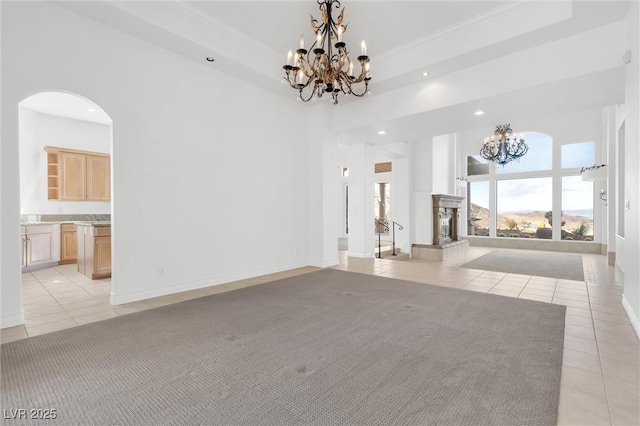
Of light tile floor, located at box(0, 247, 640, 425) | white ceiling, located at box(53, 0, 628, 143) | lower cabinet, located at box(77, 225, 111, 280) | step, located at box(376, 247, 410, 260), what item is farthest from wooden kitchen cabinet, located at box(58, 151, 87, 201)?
step, located at box(376, 247, 410, 260)

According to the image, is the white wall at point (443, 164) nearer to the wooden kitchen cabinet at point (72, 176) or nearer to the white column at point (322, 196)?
the white column at point (322, 196)

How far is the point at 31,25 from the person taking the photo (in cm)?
332

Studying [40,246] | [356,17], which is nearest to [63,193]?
[40,246]

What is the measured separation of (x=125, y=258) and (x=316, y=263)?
354 centimetres

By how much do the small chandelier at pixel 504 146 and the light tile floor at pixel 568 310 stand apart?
3.54 metres

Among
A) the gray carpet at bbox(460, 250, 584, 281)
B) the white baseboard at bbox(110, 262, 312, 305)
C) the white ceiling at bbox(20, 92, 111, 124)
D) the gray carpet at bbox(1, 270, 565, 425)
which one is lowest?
the gray carpet at bbox(460, 250, 584, 281)

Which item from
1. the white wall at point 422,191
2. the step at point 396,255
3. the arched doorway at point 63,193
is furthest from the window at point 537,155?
the arched doorway at point 63,193

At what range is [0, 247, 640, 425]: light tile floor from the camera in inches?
75.2

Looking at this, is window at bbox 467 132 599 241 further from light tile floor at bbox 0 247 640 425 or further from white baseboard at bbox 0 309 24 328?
white baseboard at bbox 0 309 24 328

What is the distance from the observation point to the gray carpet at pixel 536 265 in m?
6.23

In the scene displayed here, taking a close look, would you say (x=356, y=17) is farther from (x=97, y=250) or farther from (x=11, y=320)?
(x=97, y=250)

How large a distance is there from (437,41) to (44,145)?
829 centimetres

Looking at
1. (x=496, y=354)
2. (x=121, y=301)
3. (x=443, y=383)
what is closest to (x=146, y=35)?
(x=121, y=301)

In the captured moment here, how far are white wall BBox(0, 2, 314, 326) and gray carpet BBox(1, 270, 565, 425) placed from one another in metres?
0.98
